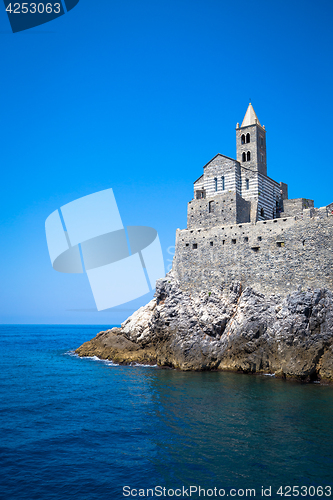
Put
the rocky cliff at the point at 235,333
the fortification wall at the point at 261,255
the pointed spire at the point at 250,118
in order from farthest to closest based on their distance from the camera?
the pointed spire at the point at 250,118 < the fortification wall at the point at 261,255 < the rocky cliff at the point at 235,333

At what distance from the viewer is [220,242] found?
40.2 meters

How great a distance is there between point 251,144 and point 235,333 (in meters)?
25.1

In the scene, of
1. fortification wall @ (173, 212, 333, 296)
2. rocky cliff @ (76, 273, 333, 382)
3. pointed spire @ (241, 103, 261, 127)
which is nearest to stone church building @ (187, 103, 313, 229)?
pointed spire @ (241, 103, 261, 127)

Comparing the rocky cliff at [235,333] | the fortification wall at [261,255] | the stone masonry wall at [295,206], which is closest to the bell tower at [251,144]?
the stone masonry wall at [295,206]

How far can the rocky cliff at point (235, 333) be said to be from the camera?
30.5 meters

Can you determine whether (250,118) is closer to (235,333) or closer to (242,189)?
(242,189)

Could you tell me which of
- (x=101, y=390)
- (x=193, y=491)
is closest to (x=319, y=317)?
(x=101, y=390)

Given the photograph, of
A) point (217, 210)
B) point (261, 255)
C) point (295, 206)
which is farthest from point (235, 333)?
point (295, 206)

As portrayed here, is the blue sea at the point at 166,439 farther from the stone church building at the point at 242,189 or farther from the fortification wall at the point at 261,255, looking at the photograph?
the stone church building at the point at 242,189

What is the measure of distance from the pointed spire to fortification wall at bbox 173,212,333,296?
633 inches

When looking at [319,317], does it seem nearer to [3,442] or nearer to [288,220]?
[288,220]

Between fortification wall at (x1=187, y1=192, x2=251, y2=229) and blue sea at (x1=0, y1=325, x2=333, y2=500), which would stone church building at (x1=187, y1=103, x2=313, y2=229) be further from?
blue sea at (x1=0, y1=325, x2=333, y2=500)

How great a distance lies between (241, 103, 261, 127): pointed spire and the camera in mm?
46375

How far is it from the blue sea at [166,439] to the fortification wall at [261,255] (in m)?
10.4
